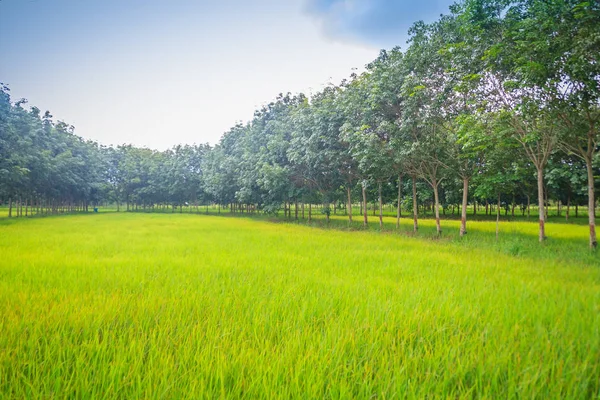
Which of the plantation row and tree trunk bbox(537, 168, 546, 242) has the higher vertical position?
the plantation row

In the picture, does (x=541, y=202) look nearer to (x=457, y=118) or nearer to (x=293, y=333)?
(x=457, y=118)

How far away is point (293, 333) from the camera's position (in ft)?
11.6

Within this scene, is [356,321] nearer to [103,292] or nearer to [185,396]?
[185,396]

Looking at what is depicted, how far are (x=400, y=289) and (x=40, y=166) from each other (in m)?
37.1

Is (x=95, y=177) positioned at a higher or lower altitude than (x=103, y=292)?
higher

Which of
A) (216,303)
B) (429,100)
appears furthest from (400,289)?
(429,100)

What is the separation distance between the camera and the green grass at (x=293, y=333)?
8.38ft

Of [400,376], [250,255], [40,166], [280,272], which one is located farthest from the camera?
[40,166]

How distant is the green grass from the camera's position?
2.55m

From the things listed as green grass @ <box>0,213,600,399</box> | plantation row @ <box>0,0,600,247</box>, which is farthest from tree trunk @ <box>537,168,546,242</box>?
green grass @ <box>0,213,600,399</box>

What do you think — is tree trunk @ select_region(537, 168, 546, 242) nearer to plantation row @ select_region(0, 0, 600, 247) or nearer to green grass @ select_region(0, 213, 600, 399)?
plantation row @ select_region(0, 0, 600, 247)

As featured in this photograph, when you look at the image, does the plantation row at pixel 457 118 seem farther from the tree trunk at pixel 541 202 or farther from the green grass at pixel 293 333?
the green grass at pixel 293 333

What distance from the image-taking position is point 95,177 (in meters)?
51.0

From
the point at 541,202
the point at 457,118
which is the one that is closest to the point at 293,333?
the point at 457,118
